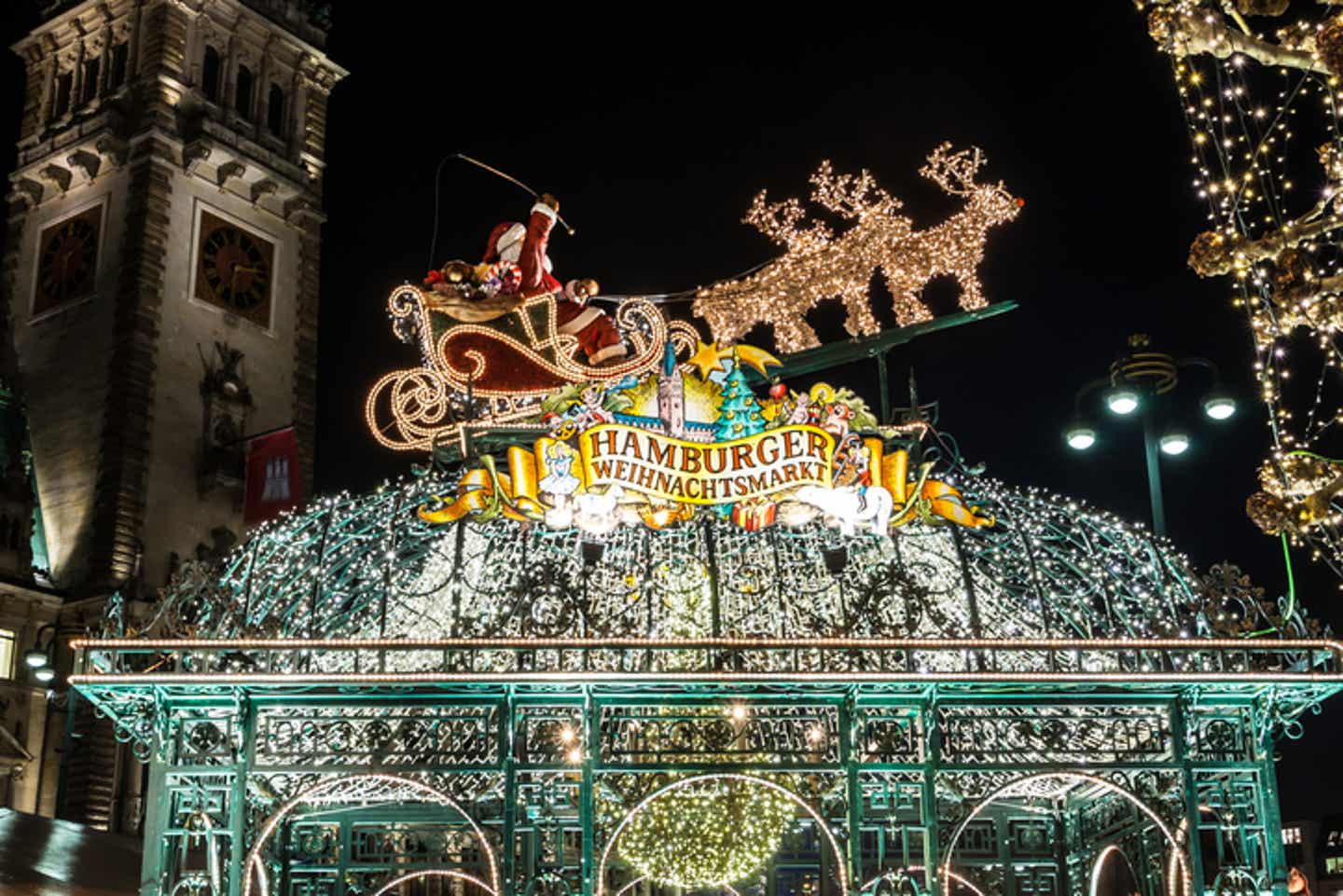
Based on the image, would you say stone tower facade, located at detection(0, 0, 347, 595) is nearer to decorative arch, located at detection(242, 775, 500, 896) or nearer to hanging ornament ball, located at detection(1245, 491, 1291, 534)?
decorative arch, located at detection(242, 775, 500, 896)

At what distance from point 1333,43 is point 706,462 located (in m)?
9.00

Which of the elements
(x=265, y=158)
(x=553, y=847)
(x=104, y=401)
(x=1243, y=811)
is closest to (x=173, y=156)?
(x=265, y=158)

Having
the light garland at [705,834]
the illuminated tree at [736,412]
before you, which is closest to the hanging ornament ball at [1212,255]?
the illuminated tree at [736,412]

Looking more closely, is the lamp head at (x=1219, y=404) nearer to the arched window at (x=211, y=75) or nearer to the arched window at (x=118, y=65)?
the arched window at (x=211, y=75)

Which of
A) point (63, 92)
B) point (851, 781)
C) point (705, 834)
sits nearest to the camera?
point (851, 781)

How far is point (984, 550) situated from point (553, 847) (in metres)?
12.0

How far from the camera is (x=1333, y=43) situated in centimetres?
1216

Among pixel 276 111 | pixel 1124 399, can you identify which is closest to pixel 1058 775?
pixel 1124 399

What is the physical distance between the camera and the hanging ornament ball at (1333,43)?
12.1 metres

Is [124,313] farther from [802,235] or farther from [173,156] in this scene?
[802,235]

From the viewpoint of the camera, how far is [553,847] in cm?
2759

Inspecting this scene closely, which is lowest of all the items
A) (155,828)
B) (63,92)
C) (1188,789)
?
(155,828)

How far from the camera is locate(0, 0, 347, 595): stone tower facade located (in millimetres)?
49219

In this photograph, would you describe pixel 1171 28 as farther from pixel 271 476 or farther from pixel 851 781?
pixel 271 476
